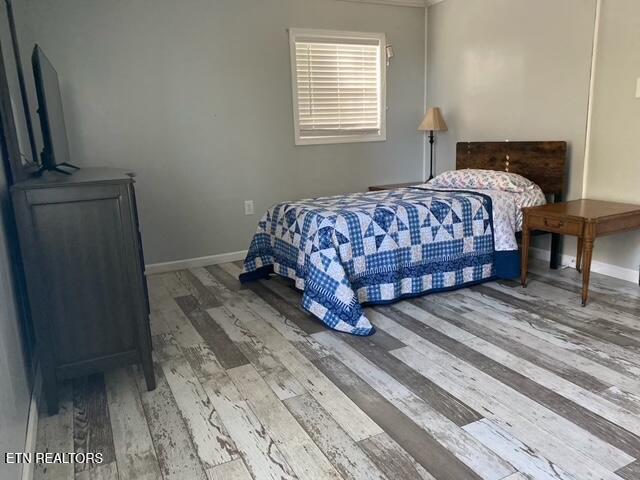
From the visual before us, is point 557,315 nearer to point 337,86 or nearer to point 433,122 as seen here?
point 433,122

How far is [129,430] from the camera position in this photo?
175 centimetres

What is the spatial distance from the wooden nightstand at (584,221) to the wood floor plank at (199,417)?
2169 mm

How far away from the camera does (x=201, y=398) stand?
196 cm

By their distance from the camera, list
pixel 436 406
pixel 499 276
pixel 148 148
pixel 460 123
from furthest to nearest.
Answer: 1. pixel 460 123
2. pixel 148 148
3. pixel 499 276
4. pixel 436 406

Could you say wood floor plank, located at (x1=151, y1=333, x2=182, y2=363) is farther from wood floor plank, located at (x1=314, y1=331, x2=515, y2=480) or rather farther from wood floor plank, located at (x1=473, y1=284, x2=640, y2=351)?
wood floor plank, located at (x1=473, y1=284, x2=640, y2=351)

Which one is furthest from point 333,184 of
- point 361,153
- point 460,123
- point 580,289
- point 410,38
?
point 580,289

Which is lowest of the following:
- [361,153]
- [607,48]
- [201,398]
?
[201,398]

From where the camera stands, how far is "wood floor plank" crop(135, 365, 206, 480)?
153 centimetres

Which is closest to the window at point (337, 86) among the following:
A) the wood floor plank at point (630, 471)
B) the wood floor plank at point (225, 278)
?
the wood floor plank at point (225, 278)

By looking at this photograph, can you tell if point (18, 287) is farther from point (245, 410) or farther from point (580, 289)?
point (580, 289)

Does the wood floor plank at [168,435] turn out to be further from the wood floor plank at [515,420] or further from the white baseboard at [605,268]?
the white baseboard at [605,268]

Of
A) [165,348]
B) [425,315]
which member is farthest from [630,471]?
[165,348]

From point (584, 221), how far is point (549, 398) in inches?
47.8

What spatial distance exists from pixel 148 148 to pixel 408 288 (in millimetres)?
2292
